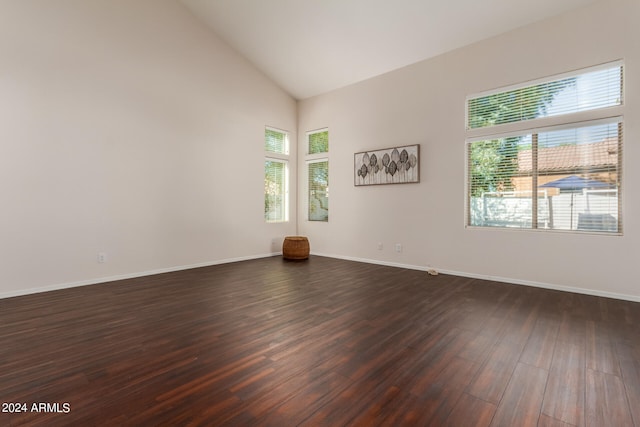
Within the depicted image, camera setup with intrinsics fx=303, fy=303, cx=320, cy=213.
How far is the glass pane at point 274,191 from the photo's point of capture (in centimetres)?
643

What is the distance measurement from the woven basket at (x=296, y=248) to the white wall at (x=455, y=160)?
684 millimetres

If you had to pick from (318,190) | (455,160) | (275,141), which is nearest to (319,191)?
(318,190)

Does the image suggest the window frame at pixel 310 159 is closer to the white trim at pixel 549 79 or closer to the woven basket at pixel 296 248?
the woven basket at pixel 296 248

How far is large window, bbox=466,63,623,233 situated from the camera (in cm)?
362

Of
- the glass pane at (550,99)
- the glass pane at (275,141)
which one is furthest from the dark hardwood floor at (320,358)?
the glass pane at (275,141)

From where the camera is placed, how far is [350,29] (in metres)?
4.69

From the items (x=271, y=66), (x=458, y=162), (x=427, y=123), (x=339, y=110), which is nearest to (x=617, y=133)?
(x=458, y=162)

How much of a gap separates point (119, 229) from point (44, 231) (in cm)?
80

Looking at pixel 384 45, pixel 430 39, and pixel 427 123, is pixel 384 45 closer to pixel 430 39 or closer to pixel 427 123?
pixel 430 39

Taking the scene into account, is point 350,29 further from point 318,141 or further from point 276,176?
point 276,176

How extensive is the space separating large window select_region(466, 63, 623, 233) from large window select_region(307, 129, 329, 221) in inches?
112

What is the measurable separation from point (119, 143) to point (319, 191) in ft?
12.2

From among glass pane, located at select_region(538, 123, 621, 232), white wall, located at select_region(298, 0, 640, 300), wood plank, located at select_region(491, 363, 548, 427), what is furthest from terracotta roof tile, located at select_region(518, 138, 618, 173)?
wood plank, located at select_region(491, 363, 548, 427)

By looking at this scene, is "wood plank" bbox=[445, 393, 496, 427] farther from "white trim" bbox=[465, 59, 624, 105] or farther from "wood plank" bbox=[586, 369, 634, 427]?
"white trim" bbox=[465, 59, 624, 105]
